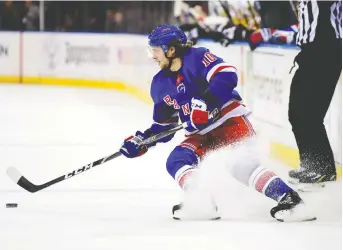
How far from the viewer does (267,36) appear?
5504mm

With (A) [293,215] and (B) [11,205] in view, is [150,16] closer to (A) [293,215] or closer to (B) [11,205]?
(B) [11,205]

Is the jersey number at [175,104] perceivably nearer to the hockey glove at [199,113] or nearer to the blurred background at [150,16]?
the hockey glove at [199,113]

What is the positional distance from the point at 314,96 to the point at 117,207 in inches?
51.1

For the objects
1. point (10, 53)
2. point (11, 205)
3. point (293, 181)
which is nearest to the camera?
point (11, 205)

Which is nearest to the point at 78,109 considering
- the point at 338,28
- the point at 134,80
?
the point at 134,80

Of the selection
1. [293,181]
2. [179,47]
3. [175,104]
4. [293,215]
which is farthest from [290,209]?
[293,181]

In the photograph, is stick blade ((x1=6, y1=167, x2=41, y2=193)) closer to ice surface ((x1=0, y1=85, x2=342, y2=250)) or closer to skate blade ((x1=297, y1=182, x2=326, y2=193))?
ice surface ((x1=0, y1=85, x2=342, y2=250))

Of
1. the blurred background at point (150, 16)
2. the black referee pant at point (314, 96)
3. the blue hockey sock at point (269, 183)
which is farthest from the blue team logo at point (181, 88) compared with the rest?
the blurred background at point (150, 16)

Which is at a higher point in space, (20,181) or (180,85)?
(180,85)

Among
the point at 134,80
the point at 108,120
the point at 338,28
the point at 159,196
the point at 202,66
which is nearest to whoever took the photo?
the point at 202,66

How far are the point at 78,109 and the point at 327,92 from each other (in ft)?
14.3

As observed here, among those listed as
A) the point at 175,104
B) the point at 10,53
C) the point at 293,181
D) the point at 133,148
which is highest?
the point at 175,104

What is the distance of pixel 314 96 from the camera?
4500mm

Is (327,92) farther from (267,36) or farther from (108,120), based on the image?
(108,120)
